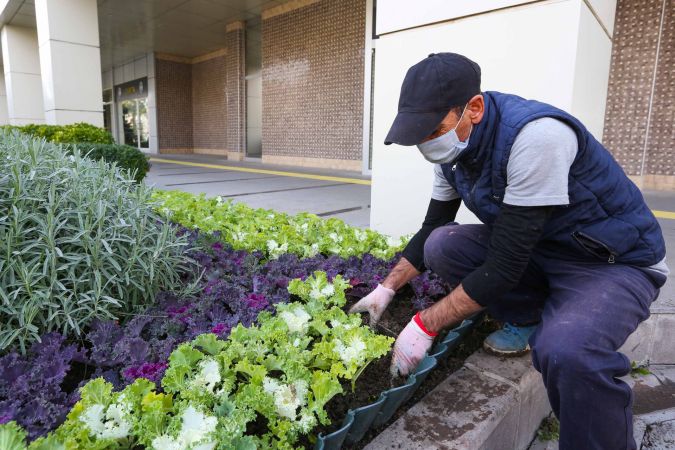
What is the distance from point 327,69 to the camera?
35.0 feet

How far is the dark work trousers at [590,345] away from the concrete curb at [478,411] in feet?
0.61

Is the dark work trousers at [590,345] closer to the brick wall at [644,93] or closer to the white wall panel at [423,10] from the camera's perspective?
the white wall panel at [423,10]

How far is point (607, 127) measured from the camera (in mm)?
6852

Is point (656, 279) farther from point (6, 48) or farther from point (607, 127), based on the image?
point (6, 48)

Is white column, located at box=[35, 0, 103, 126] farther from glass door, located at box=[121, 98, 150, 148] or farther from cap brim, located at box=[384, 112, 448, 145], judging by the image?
glass door, located at box=[121, 98, 150, 148]

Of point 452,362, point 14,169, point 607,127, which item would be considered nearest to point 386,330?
point 452,362

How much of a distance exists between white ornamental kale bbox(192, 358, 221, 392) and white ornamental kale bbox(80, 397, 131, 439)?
0.18m

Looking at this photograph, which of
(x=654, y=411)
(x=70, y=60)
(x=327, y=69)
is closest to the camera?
(x=654, y=411)

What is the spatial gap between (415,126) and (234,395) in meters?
0.99

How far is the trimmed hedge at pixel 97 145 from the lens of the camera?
590 cm

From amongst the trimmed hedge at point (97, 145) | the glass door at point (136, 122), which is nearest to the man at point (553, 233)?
the trimmed hedge at point (97, 145)

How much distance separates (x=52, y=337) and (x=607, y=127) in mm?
7604

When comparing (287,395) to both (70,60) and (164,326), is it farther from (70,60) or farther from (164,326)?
(70,60)

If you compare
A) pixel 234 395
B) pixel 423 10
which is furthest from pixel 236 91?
pixel 234 395
